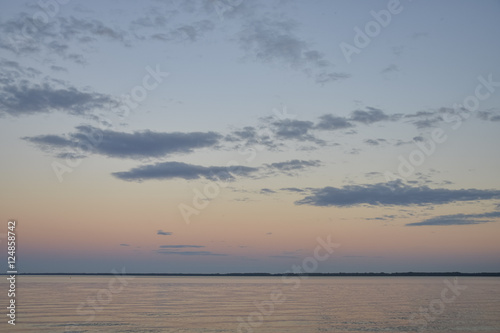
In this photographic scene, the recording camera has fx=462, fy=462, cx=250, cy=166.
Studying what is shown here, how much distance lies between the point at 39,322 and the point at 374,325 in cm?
3594

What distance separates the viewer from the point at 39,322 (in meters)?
49.6

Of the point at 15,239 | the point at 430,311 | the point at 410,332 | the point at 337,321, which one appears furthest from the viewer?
the point at 430,311

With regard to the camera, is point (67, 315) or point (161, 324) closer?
point (161, 324)

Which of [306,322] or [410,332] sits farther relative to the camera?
[306,322]

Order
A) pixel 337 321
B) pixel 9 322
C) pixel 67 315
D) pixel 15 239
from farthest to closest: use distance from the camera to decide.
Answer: pixel 67 315, pixel 337 321, pixel 9 322, pixel 15 239

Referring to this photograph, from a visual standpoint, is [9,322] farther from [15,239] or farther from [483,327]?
[483,327]

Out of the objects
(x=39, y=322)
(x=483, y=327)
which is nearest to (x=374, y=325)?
(x=483, y=327)

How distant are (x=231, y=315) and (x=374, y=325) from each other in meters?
17.9

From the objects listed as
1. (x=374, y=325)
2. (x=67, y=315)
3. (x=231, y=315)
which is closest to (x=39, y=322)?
(x=67, y=315)

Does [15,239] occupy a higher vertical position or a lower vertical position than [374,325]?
higher

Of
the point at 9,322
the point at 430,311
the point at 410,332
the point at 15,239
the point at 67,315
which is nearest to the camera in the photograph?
the point at 15,239

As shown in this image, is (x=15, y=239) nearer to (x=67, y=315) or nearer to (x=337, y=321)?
(x=67, y=315)

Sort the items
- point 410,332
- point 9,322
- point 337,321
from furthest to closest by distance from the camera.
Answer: point 337,321
point 9,322
point 410,332

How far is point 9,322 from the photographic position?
160 feet
